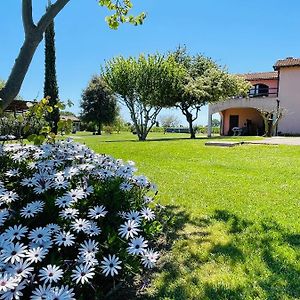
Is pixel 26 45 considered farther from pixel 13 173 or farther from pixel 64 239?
pixel 64 239

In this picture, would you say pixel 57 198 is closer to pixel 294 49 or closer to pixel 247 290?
pixel 247 290

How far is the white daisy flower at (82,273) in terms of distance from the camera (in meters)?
1.89

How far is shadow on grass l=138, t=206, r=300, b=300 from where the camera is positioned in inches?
101

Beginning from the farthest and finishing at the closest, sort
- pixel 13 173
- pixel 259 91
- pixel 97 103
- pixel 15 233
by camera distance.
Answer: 1. pixel 97 103
2. pixel 259 91
3. pixel 13 173
4. pixel 15 233

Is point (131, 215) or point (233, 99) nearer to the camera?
point (131, 215)

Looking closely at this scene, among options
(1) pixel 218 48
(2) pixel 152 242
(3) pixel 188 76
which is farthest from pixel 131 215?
(1) pixel 218 48

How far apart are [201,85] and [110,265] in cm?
2397

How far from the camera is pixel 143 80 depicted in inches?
935

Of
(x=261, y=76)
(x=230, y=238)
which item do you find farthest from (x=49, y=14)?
(x=261, y=76)

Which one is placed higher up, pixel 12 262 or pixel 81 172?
pixel 81 172

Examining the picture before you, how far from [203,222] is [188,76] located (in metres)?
23.3

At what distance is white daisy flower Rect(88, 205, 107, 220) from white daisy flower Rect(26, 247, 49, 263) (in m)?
0.44

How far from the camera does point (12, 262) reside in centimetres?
186

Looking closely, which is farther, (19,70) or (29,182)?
(19,70)
